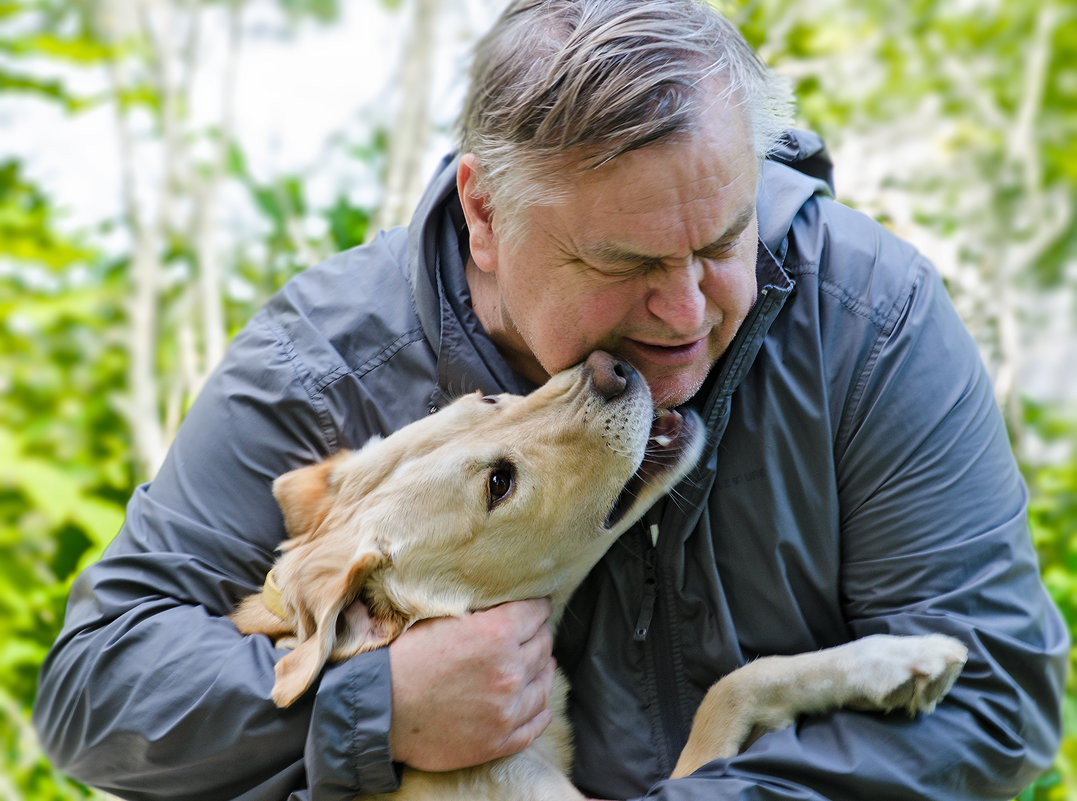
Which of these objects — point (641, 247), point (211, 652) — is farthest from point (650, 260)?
point (211, 652)

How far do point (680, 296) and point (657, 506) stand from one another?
0.61m

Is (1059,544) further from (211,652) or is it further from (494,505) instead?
(211,652)

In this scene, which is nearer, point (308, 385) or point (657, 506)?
point (657, 506)

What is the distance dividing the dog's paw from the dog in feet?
0.07

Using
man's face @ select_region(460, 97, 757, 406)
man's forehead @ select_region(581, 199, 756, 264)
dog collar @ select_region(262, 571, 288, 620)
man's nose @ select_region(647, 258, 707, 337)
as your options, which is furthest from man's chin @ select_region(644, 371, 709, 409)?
dog collar @ select_region(262, 571, 288, 620)

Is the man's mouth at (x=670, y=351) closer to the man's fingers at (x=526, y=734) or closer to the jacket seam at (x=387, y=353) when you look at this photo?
the jacket seam at (x=387, y=353)

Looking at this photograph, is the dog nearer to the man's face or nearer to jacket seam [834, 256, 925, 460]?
the man's face

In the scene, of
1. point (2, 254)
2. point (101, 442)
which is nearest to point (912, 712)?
point (101, 442)

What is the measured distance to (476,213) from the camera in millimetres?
2586

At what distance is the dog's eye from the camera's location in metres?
2.53

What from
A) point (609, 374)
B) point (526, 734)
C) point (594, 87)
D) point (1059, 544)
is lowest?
point (1059, 544)

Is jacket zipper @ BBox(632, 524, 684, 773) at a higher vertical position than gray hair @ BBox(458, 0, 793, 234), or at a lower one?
Result: lower

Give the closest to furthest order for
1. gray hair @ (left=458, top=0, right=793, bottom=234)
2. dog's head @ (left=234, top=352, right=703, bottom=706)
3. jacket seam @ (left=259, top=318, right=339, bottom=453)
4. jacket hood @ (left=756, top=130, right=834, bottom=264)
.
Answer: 1. gray hair @ (left=458, top=0, right=793, bottom=234)
2. dog's head @ (left=234, top=352, right=703, bottom=706)
3. jacket hood @ (left=756, top=130, right=834, bottom=264)
4. jacket seam @ (left=259, top=318, right=339, bottom=453)

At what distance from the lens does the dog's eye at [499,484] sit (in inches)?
99.7
